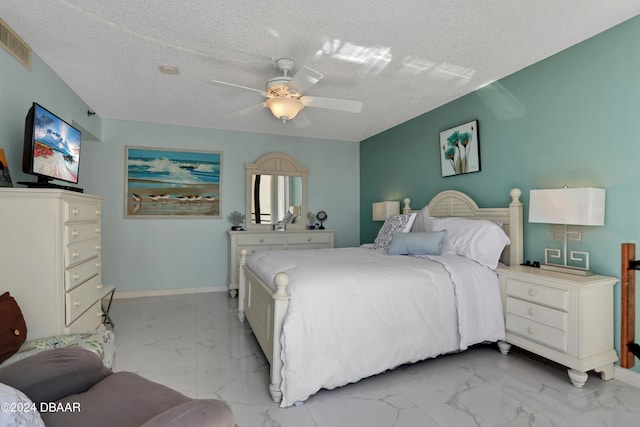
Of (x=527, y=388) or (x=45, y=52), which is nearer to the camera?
(x=527, y=388)

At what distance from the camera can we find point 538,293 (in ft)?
7.75

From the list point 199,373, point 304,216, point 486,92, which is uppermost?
point 486,92

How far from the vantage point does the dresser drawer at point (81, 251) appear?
2.10 meters

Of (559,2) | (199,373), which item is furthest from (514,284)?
(199,373)

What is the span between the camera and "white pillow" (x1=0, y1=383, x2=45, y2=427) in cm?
69

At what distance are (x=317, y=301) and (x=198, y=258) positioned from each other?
3308 mm

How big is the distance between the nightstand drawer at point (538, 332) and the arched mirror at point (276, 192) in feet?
11.2

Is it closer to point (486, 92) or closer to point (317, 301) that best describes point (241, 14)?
point (317, 301)

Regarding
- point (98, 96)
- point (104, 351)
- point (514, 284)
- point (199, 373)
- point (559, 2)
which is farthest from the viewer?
point (98, 96)

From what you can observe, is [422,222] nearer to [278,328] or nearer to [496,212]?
[496,212]

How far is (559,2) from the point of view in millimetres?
1990

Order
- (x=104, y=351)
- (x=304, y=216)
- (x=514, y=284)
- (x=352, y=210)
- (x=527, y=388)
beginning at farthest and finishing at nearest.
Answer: (x=352, y=210), (x=304, y=216), (x=514, y=284), (x=527, y=388), (x=104, y=351)

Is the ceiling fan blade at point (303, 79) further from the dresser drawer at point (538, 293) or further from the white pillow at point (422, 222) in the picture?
the dresser drawer at point (538, 293)

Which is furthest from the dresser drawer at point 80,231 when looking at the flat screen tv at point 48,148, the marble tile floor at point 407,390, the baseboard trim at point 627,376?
the baseboard trim at point 627,376
